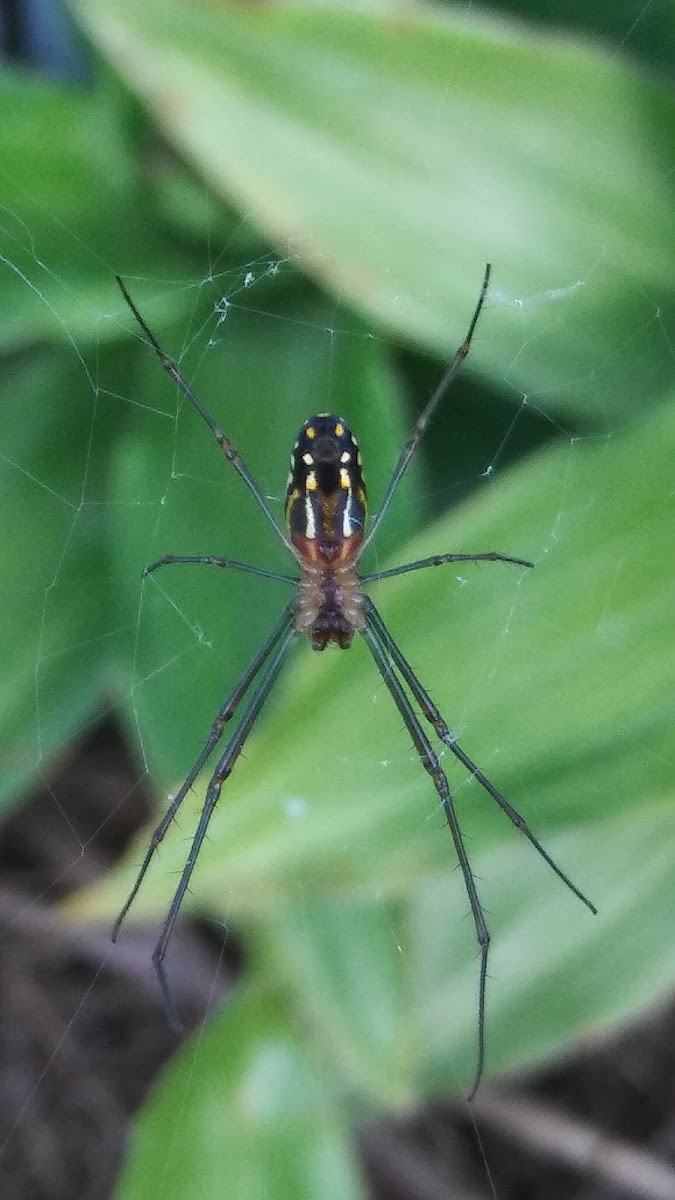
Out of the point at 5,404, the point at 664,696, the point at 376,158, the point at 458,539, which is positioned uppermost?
the point at 376,158

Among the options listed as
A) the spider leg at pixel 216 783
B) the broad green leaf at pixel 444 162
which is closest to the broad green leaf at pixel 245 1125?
the spider leg at pixel 216 783

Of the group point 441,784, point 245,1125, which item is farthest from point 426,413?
point 245,1125

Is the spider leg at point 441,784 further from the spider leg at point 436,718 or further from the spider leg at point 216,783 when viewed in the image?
the spider leg at point 216,783

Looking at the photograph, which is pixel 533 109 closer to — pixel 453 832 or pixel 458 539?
pixel 458 539

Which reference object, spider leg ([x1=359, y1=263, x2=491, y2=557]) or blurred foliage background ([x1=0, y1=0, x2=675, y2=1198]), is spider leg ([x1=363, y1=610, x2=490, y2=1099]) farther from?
spider leg ([x1=359, y1=263, x2=491, y2=557])

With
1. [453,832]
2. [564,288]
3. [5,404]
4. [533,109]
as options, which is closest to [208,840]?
[453,832]

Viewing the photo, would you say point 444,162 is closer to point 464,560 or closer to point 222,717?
point 464,560
